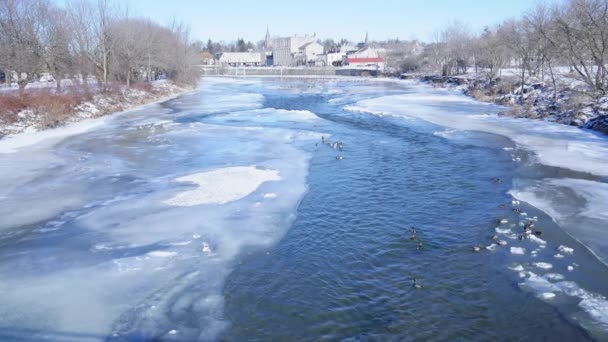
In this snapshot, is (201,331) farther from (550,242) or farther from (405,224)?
(550,242)

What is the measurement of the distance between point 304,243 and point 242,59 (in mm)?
152836

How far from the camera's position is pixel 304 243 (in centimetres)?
904

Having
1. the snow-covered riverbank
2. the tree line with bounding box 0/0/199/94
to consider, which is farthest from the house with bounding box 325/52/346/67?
the snow-covered riverbank

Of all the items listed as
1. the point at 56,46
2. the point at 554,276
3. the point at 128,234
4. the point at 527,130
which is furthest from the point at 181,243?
the point at 56,46

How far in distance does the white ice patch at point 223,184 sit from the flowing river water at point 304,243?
90mm

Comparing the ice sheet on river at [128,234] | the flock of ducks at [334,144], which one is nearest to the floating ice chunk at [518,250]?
the ice sheet on river at [128,234]

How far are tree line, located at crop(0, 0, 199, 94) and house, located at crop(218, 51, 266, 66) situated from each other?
322 feet

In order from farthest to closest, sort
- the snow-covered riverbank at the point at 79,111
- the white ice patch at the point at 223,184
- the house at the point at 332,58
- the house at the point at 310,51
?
the house at the point at 310,51, the house at the point at 332,58, the snow-covered riverbank at the point at 79,111, the white ice patch at the point at 223,184

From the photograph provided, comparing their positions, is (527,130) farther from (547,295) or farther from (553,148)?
(547,295)

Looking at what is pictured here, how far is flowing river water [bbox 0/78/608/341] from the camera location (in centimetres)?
631

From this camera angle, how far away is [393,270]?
784 centimetres

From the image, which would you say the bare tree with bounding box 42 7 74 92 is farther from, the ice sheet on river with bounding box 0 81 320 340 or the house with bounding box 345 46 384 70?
the house with bounding box 345 46 384 70

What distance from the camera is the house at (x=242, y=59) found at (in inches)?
5915

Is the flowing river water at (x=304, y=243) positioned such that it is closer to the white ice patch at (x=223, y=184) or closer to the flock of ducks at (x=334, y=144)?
the white ice patch at (x=223, y=184)
